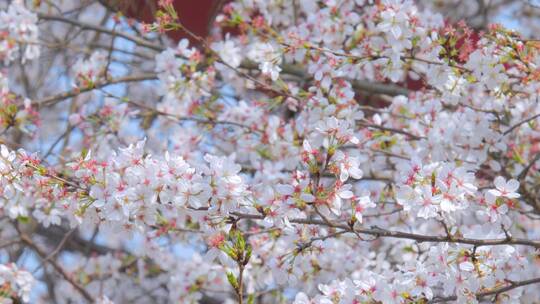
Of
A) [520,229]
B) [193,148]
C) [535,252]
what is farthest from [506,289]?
[193,148]

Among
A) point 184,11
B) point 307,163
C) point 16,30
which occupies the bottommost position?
point 307,163

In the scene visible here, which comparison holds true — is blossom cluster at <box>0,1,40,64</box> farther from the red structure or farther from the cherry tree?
the red structure

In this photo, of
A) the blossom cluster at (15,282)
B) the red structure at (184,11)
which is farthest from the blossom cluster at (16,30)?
the blossom cluster at (15,282)

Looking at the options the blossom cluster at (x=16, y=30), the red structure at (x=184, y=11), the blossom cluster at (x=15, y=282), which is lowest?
the blossom cluster at (x=15, y=282)

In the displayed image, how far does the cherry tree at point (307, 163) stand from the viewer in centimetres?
195

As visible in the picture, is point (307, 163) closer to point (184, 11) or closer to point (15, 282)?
point (15, 282)

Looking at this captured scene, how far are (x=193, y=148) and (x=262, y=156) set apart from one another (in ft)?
1.17

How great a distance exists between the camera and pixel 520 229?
3260 millimetres

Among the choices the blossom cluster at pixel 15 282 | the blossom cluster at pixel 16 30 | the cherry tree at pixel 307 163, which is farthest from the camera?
the blossom cluster at pixel 16 30

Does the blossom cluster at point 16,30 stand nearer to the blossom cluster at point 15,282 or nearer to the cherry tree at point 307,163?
the cherry tree at point 307,163

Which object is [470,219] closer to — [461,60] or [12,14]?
[461,60]

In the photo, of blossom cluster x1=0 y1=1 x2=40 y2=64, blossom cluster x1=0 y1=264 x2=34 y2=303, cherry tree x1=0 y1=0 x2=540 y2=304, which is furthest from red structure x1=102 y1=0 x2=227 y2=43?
blossom cluster x1=0 y1=264 x2=34 y2=303

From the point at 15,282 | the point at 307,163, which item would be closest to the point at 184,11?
the point at 15,282

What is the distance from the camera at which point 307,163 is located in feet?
6.40
